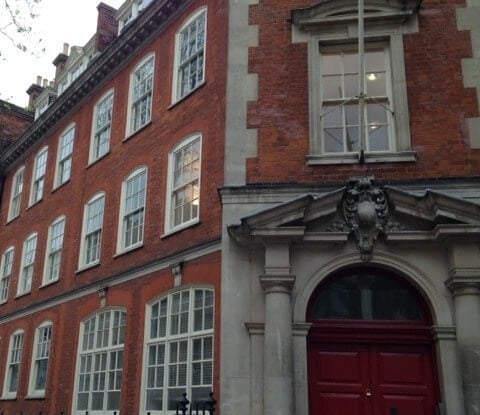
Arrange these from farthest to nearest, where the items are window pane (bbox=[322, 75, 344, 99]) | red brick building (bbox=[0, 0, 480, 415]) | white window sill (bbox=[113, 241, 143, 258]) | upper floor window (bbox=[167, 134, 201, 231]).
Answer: white window sill (bbox=[113, 241, 143, 258]), upper floor window (bbox=[167, 134, 201, 231]), window pane (bbox=[322, 75, 344, 99]), red brick building (bbox=[0, 0, 480, 415])

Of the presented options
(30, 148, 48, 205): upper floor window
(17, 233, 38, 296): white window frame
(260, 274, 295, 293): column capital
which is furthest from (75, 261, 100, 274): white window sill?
(260, 274, 295, 293): column capital

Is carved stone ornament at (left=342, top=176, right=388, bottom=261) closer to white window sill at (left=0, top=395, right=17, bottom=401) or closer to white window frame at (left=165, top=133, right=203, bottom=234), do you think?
white window frame at (left=165, top=133, right=203, bottom=234)

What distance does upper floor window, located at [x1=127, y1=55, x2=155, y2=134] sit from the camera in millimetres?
14727

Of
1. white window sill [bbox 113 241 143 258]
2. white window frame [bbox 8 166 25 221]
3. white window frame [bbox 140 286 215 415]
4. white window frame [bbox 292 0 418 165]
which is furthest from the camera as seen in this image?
white window frame [bbox 8 166 25 221]

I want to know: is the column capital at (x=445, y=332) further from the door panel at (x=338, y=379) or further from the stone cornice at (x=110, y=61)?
the stone cornice at (x=110, y=61)

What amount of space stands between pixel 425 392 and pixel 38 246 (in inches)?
547

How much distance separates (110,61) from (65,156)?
12.6ft

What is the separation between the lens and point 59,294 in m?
16.5

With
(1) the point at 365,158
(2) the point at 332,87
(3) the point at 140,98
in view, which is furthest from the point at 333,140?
(3) the point at 140,98

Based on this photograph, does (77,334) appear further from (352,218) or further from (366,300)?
(352,218)

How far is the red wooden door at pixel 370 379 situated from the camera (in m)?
8.63

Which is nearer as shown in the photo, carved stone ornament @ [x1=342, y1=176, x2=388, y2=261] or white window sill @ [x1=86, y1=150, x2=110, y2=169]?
carved stone ornament @ [x1=342, y1=176, x2=388, y2=261]

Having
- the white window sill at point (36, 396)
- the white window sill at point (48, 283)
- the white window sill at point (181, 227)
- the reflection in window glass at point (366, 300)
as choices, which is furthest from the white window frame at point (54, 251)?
the reflection in window glass at point (366, 300)

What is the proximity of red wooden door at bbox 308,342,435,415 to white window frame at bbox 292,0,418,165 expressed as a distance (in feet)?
9.90
